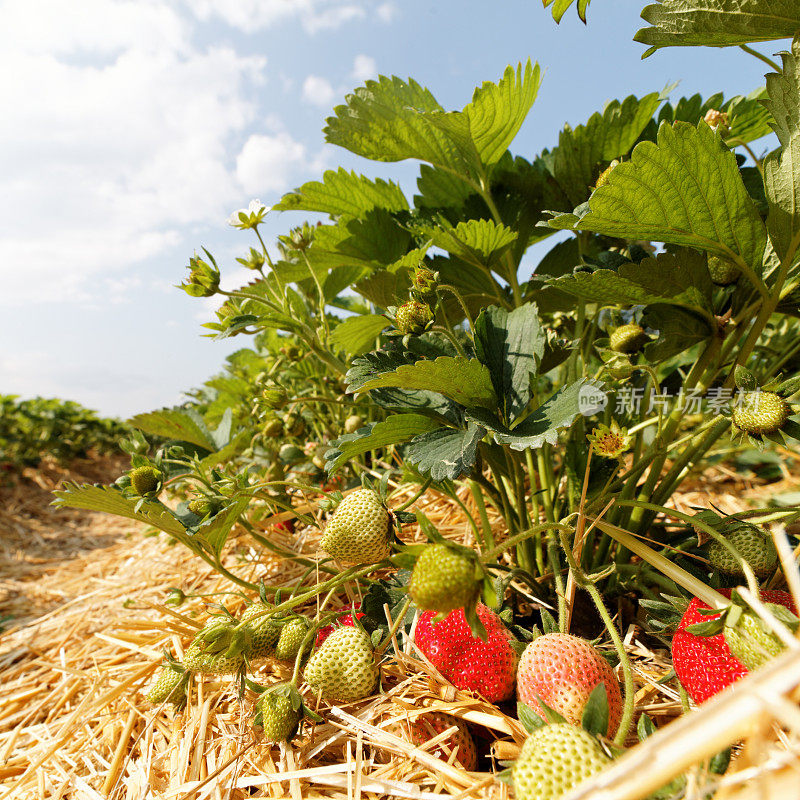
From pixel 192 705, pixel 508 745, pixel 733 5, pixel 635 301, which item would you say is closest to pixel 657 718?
pixel 508 745

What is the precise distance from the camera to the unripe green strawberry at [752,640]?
0.44 m

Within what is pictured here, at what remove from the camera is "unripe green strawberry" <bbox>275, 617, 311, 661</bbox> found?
725mm

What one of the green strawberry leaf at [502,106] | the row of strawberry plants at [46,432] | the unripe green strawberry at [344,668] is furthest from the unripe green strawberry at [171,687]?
the row of strawberry plants at [46,432]

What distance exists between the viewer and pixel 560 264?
3.50 ft

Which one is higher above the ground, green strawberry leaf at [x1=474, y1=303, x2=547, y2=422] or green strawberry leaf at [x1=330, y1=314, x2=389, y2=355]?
green strawberry leaf at [x1=330, y1=314, x2=389, y2=355]

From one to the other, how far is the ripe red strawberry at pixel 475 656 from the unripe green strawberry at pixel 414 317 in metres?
0.38

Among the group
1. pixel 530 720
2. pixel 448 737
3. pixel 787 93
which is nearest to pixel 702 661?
pixel 530 720

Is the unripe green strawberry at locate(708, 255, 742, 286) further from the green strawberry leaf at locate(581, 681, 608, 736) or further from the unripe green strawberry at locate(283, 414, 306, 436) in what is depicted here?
the unripe green strawberry at locate(283, 414, 306, 436)

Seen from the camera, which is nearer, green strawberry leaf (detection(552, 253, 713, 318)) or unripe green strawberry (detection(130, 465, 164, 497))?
green strawberry leaf (detection(552, 253, 713, 318))

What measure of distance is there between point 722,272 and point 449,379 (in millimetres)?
420

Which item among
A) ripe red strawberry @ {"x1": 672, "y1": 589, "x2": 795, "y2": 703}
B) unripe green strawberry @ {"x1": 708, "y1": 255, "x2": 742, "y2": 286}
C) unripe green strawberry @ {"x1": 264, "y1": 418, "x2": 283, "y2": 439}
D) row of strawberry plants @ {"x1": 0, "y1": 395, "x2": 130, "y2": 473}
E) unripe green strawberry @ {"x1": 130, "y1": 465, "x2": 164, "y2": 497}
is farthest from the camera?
row of strawberry plants @ {"x1": 0, "y1": 395, "x2": 130, "y2": 473}

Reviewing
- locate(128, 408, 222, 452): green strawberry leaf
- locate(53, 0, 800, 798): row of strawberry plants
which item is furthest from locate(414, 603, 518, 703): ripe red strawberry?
locate(128, 408, 222, 452): green strawberry leaf

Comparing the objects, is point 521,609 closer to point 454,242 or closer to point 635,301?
point 635,301

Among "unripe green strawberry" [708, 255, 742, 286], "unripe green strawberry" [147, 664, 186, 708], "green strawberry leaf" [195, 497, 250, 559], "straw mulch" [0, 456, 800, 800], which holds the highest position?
"unripe green strawberry" [708, 255, 742, 286]
